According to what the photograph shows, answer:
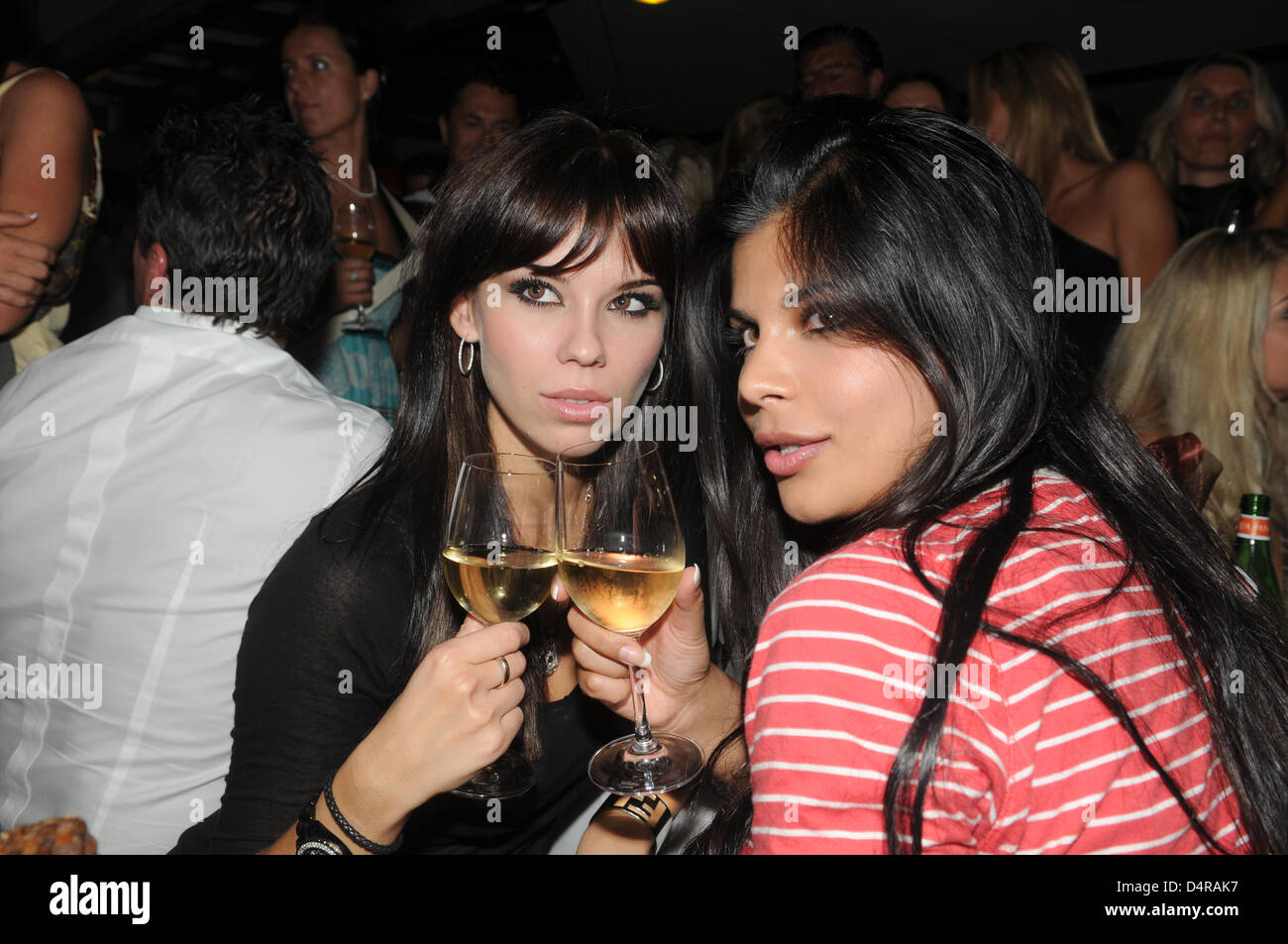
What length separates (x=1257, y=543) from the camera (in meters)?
1.94

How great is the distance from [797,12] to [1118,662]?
5733 mm

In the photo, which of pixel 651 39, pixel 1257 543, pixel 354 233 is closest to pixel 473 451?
pixel 354 233

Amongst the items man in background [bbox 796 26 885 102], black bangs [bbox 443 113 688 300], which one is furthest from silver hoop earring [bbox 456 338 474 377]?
man in background [bbox 796 26 885 102]

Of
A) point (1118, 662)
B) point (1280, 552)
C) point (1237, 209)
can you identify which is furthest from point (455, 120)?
point (1118, 662)

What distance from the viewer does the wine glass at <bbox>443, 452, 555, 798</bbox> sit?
125 cm

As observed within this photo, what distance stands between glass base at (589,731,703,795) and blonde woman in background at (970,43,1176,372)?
86.1 inches

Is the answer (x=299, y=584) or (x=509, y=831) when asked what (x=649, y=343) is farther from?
(x=509, y=831)

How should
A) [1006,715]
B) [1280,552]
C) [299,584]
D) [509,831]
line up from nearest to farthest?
1. [1006,715]
2. [299,584]
3. [509,831]
4. [1280,552]

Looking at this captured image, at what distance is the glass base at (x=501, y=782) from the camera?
1.35 metres

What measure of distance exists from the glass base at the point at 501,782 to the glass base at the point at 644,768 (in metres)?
0.12

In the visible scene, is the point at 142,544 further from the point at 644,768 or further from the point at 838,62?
the point at 838,62

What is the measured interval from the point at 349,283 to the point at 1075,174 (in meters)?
2.36

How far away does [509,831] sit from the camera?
162 cm
